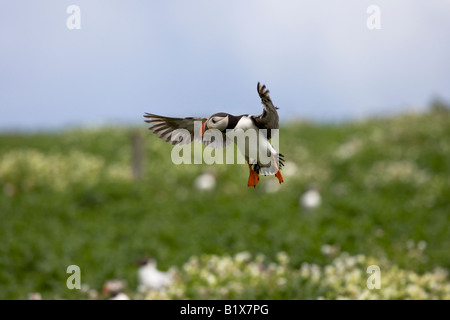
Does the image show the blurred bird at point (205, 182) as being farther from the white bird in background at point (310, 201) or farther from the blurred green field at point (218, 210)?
the white bird in background at point (310, 201)

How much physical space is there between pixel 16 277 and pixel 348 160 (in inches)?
434

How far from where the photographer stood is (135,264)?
8914 mm

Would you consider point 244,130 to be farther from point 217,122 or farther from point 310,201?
point 310,201

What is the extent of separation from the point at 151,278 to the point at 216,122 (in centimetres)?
612

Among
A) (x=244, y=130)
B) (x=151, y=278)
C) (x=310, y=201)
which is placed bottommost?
(x=151, y=278)

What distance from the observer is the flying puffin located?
6.47ft

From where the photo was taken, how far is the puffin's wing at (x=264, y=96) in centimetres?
194

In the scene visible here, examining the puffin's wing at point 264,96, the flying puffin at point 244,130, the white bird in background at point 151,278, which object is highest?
the puffin's wing at point 264,96

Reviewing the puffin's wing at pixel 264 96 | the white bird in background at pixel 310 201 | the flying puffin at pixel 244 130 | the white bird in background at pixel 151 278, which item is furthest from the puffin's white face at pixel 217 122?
the white bird in background at pixel 310 201

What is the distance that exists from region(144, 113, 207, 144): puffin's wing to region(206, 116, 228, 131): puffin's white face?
284 mm

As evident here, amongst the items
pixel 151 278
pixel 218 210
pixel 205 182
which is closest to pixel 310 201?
pixel 218 210

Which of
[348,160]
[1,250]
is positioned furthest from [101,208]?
[348,160]

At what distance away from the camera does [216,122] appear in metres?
1.95
